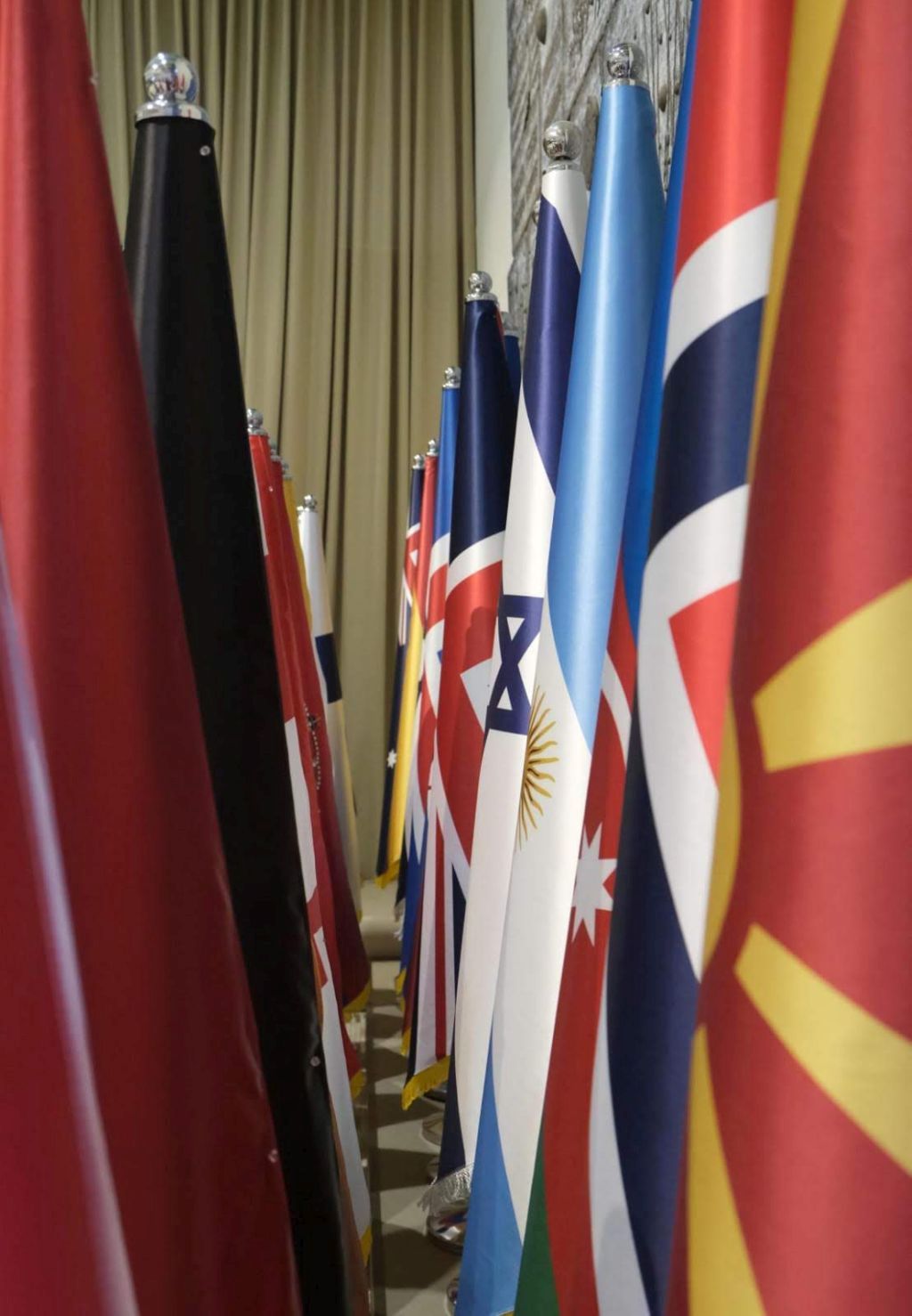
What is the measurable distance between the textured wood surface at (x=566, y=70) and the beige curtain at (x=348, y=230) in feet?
3.10

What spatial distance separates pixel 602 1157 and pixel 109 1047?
0.24m

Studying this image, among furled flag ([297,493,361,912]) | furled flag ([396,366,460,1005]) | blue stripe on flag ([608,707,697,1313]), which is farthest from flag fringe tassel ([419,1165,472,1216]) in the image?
furled flag ([297,493,361,912])

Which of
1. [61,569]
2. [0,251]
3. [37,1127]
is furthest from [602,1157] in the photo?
[0,251]

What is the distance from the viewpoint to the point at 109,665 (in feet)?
1.87

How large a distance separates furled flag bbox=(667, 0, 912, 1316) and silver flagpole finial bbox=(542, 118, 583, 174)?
24.4 inches

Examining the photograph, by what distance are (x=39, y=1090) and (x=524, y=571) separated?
679mm

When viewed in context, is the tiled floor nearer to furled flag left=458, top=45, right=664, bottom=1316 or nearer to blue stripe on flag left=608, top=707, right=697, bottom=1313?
furled flag left=458, top=45, right=664, bottom=1316

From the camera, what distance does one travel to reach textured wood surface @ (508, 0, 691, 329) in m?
1.28

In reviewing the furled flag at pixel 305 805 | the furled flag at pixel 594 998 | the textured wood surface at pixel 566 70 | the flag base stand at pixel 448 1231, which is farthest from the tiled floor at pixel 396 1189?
the textured wood surface at pixel 566 70

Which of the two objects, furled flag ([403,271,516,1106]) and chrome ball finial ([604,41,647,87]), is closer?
chrome ball finial ([604,41,647,87])

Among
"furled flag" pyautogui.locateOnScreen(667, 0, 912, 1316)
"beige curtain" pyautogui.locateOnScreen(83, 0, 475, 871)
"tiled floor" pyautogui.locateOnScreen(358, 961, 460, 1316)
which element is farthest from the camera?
"beige curtain" pyautogui.locateOnScreen(83, 0, 475, 871)

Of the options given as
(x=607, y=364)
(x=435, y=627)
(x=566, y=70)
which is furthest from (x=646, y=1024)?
(x=566, y=70)

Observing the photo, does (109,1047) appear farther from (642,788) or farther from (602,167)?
(602,167)

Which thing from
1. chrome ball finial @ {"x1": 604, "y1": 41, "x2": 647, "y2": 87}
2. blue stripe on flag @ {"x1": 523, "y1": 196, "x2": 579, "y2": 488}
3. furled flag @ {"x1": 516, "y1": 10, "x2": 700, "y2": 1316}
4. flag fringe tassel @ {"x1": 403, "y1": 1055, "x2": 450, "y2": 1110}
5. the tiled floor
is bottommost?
the tiled floor
